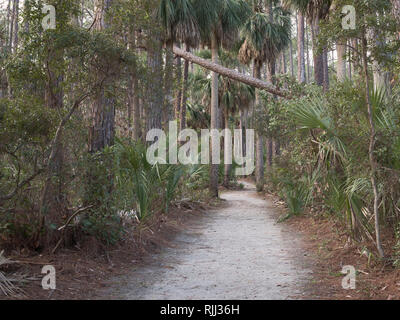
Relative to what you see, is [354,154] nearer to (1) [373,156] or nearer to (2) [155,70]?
(1) [373,156]

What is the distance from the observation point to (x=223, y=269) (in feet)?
21.5

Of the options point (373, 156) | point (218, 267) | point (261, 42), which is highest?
point (261, 42)

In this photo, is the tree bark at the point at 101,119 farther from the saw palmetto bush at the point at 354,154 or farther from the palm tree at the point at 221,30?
the palm tree at the point at 221,30

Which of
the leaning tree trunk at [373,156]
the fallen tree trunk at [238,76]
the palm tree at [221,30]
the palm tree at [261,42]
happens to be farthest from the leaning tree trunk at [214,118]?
the leaning tree trunk at [373,156]

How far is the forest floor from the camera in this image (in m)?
5.23

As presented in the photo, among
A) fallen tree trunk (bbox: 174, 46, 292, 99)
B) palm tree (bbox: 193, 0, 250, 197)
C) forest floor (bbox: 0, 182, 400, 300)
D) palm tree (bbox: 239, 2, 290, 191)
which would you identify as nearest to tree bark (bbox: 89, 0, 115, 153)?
forest floor (bbox: 0, 182, 400, 300)

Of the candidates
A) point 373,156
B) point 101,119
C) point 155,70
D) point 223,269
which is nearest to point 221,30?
point 155,70

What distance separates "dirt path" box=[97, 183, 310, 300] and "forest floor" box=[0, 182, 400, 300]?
12 millimetres

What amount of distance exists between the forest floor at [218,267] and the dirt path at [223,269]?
1 cm

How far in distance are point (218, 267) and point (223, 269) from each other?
160mm

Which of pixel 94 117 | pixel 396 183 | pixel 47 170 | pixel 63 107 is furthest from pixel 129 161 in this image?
pixel 396 183

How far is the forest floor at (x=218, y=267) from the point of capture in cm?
523
